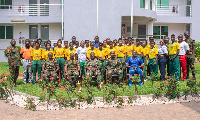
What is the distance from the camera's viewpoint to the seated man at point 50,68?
11859mm

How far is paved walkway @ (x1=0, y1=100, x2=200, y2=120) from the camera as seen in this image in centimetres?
789

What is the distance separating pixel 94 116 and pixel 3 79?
3604mm

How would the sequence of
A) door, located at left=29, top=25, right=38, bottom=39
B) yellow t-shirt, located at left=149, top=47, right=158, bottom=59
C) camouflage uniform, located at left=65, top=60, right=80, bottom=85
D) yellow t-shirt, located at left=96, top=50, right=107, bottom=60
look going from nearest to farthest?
1. camouflage uniform, located at left=65, top=60, right=80, bottom=85
2. yellow t-shirt, located at left=96, top=50, right=107, bottom=60
3. yellow t-shirt, located at left=149, top=47, right=158, bottom=59
4. door, located at left=29, top=25, right=38, bottom=39

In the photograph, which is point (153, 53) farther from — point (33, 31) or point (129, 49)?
point (33, 31)

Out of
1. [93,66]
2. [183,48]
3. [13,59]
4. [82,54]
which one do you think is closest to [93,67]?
[93,66]

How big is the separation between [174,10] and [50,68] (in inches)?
782

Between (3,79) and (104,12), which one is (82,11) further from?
(3,79)

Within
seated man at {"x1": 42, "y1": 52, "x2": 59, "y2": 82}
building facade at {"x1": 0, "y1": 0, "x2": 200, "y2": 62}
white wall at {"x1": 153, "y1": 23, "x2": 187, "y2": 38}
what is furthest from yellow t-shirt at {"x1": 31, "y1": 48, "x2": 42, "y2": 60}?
white wall at {"x1": 153, "y1": 23, "x2": 187, "y2": 38}

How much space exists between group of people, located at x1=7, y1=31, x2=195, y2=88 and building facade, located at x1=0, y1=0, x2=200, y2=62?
7.02 metres

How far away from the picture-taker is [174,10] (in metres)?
29.2

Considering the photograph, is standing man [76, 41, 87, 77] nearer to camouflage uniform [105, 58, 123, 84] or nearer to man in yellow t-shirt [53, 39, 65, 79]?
man in yellow t-shirt [53, 39, 65, 79]

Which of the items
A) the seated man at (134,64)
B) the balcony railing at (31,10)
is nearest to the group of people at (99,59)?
the seated man at (134,64)

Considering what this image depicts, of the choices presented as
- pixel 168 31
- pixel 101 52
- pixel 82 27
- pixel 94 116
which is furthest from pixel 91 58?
pixel 168 31

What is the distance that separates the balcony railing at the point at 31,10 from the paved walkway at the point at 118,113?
1761 cm
